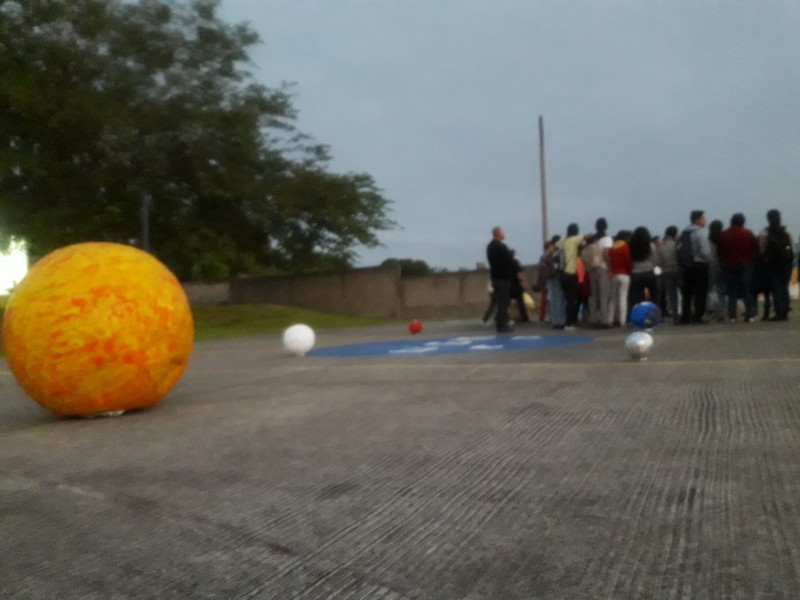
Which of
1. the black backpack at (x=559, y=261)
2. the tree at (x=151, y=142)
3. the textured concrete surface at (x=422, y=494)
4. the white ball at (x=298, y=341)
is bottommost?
the textured concrete surface at (x=422, y=494)

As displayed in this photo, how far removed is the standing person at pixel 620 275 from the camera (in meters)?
15.3

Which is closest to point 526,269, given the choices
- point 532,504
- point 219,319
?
point 219,319

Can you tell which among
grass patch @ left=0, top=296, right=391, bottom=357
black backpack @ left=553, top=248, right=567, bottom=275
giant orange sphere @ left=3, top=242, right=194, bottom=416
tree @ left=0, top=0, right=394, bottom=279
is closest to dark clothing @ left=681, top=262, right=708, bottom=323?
Result: black backpack @ left=553, top=248, right=567, bottom=275

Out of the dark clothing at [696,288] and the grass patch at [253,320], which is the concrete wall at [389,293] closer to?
the grass patch at [253,320]

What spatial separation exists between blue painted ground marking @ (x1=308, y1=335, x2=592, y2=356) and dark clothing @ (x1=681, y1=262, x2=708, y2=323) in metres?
2.78

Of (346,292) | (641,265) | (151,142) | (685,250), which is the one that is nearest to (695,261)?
(685,250)

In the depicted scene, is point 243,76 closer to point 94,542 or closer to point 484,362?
point 484,362

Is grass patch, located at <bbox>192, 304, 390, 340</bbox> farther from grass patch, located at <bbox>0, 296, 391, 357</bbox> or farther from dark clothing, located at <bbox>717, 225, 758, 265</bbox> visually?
dark clothing, located at <bbox>717, 225, 758, 265</bbox>

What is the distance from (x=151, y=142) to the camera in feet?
78.3

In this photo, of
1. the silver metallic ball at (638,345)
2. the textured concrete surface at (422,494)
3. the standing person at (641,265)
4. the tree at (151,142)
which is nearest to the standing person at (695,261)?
the standing person at (641,265)

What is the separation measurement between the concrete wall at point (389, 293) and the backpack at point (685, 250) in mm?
19454

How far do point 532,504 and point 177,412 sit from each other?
385 cm

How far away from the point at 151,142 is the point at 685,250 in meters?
15.1

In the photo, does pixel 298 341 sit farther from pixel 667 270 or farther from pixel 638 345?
pixel 667 270
